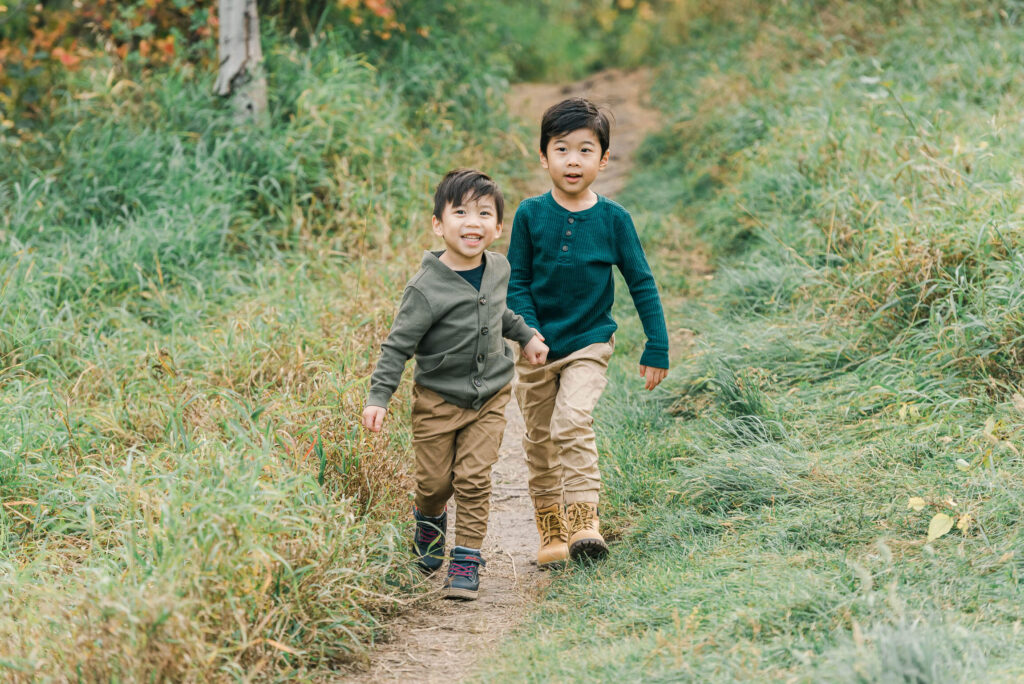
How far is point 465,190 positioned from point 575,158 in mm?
453

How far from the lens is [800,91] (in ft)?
26.4

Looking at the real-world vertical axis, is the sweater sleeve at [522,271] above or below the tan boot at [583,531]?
above

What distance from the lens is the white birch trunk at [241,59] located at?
6.84m

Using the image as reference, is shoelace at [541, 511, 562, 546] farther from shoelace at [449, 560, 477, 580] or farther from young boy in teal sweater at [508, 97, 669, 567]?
shoelace at [449, 560, 477, 580]

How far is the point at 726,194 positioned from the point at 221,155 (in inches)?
144

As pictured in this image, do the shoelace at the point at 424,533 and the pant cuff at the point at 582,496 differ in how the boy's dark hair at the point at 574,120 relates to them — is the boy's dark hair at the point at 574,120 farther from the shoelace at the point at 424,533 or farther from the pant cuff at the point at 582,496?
the shoelace at the point at 424,533

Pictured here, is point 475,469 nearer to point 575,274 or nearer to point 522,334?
point 522,334

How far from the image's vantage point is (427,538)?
3729 millimetres

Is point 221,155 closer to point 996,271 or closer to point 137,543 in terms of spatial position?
point 137,543

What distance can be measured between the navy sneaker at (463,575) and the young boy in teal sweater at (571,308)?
299 mm

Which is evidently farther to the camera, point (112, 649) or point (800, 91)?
point (800, 91)

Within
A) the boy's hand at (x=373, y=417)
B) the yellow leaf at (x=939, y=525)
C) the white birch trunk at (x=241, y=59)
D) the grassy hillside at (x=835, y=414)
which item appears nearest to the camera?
the grassy hillside at (x=835, y=414)

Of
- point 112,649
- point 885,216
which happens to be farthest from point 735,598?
point 885,216

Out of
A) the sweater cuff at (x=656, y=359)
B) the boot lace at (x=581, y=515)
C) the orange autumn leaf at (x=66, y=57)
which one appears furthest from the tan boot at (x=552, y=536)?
the orange autumn leaf at (x=66, y=57)
